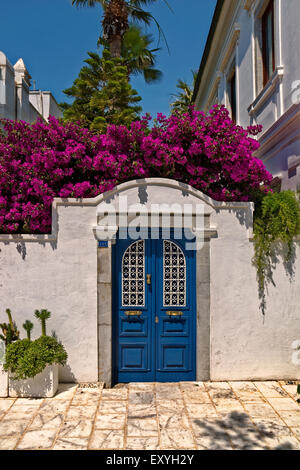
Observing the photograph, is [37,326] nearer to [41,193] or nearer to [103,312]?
[103,312]

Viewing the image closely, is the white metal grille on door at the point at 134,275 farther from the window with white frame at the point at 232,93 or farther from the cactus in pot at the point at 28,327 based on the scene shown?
the window with white frame at the point at 232,93

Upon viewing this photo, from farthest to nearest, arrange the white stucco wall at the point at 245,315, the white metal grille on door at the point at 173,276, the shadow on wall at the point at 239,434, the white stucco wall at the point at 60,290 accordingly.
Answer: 1. the white metal grille on door at the point at 173,276
2. the white stucco wall at the point at 245,315
3. the white stucco wall at the point at 60,290
4. the shadow on wall at the point at 239,434

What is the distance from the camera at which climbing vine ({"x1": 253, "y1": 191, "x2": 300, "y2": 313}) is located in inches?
235

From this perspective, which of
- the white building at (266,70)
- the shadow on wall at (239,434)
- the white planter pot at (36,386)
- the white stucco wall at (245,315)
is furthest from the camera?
the white building at (266,70)

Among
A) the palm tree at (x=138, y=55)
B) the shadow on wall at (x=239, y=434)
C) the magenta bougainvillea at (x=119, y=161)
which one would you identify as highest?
the palm tree at (x=138, y=55)

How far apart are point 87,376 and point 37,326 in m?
1.11

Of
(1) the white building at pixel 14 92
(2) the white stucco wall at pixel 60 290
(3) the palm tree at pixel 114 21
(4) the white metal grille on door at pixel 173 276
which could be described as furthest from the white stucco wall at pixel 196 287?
(3) the palm tree at pixel 114 21

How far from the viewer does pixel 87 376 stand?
19.5ft

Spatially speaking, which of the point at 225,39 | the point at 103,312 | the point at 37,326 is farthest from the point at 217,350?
the point at 225,39

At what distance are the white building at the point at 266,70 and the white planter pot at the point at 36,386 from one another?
4.98 meters

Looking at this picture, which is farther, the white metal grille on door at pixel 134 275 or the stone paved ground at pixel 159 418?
the white metal grille on door at pixel 134 275

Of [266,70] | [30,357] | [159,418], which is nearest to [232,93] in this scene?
[266,70]

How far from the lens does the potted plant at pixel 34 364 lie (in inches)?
208

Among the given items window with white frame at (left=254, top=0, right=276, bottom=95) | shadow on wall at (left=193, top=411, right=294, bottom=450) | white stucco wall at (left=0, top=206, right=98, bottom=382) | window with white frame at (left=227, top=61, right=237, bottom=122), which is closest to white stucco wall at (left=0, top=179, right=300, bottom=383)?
white stucco wall at (left=0, top=206, right=98, bottom=382)
